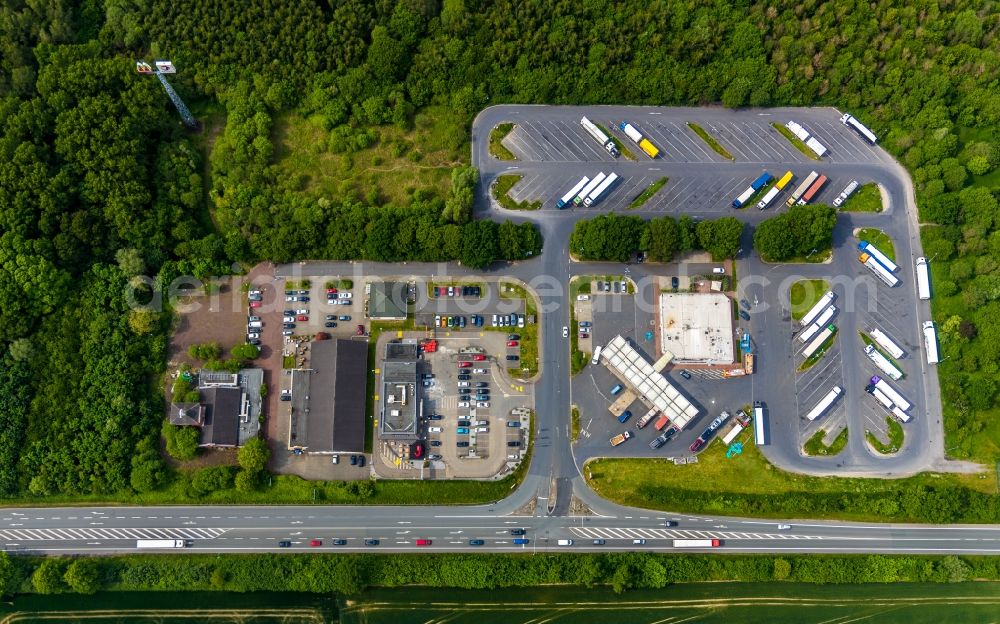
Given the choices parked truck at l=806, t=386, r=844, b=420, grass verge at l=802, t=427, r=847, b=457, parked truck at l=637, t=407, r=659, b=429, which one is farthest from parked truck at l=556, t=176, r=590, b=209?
grass verge at l=802, t=427, r=847, b=457

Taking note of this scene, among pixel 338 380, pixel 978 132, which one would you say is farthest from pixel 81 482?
pixel 978 132

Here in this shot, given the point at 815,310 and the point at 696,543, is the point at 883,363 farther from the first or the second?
the point at 696,543

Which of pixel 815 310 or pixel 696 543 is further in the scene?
pixel 815 310

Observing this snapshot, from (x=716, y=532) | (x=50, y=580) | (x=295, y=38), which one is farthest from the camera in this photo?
(x=295, y=38)

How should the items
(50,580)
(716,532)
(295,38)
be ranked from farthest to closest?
(295,38)
(716,532)
(50,580)

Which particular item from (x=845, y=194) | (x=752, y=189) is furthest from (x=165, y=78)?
(x=845, y=194)

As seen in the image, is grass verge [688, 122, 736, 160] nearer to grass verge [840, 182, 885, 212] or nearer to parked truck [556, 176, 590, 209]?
grass verge [840, 182, 885, 212]

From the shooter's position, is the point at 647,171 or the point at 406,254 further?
the point at 647,171

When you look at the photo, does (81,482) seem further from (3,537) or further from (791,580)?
(791,580)
